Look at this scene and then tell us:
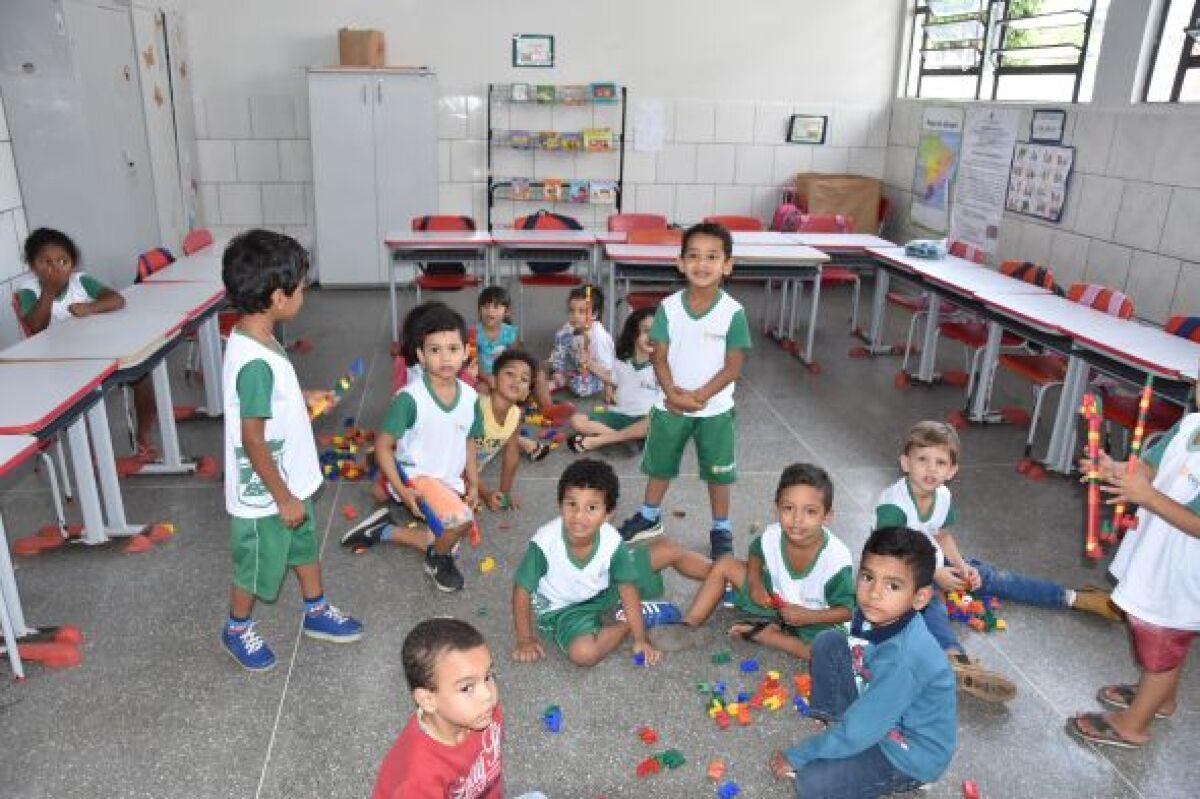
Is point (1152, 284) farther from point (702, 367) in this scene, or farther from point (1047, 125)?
point (702, 367)

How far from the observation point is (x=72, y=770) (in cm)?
242

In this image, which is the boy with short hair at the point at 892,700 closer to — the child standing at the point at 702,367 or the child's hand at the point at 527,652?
the child's hand at the point at 527,652

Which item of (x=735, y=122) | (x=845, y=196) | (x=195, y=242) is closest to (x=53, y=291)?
(x=195, y=242)

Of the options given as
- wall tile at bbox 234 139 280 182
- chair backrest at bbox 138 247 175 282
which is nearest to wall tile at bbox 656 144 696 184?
wall tile at bbox 234 139 280 182

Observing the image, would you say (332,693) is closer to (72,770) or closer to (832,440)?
(72,770)

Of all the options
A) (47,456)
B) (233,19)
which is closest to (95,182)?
(47,456)

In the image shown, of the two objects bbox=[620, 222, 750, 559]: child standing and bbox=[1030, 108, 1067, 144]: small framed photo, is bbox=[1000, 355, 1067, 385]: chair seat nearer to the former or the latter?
bbox=[1030, 108, 1067, 144]: small framed photo

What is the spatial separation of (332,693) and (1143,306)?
5328mm

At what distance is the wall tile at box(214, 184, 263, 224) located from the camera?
27.5 ft

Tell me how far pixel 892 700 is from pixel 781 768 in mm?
493

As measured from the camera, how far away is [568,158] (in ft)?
28.8

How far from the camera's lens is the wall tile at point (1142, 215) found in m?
5.37

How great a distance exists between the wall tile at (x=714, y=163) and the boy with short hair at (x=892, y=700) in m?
7.36

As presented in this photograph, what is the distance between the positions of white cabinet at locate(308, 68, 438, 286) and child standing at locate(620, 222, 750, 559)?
17.2 ft
